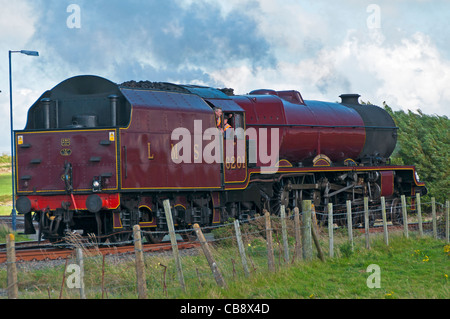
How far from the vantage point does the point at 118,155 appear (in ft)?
56.5

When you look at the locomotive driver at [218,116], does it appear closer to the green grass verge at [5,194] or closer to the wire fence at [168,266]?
the wire fence at [168,266]

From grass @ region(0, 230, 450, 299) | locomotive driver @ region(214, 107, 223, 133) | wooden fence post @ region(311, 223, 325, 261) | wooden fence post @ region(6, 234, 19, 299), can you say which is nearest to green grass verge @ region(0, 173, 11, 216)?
locomotive driver @ region(214, 107, 223, 133)

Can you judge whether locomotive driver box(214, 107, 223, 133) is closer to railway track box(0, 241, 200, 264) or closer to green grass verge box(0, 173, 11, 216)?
railway track box(0, 241, 200, 264)

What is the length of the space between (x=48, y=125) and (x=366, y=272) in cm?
886

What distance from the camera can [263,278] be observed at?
12.9 m

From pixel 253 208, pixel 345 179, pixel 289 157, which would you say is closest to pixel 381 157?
pixel 345 179

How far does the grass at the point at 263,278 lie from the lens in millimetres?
11828

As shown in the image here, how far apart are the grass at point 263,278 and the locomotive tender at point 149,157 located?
2.29m

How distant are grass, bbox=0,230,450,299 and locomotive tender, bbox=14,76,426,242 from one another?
229cm

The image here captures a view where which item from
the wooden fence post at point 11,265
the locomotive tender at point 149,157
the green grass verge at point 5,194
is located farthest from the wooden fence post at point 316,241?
the green grass verge at point 5,194

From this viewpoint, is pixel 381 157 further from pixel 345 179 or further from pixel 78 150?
pixel 78 150

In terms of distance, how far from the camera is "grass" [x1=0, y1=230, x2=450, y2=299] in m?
11.8

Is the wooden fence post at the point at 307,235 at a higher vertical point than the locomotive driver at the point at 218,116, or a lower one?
lower

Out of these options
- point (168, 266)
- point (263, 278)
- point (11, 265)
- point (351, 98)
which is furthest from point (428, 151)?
point (11, 265)
